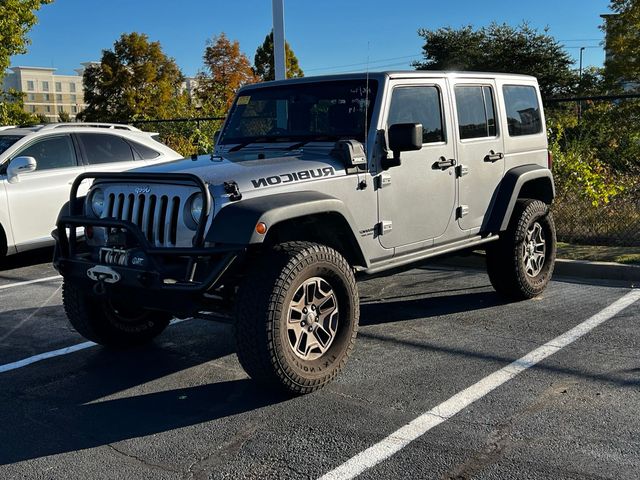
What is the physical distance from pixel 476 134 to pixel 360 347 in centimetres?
199

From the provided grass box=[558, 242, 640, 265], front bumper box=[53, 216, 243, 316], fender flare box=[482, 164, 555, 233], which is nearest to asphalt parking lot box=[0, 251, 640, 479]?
front bumper box=[53, 216, 243, 316]

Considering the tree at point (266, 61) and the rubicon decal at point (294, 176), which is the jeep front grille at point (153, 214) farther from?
the tree at point (266, 61)

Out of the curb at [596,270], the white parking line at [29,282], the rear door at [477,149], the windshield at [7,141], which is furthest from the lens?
the windshield at [7,141]

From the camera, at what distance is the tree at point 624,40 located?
29.6 metres

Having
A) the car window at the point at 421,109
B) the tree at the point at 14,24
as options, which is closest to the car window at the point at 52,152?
the car window at the point at 421,109

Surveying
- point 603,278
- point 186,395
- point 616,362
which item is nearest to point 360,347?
point 186,395

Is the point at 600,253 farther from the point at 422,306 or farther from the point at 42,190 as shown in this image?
the point at 42,190

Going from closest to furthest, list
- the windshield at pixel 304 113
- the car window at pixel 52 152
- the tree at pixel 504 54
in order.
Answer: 1. the windshield at pixel 304 113
2. the car window at pixel 52 152
3. the tree at pixel 504 54

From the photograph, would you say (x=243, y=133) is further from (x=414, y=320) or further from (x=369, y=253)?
(x=414, y=320)

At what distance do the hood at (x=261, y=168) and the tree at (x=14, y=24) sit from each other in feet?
52.3

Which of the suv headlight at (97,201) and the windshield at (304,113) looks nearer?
the suv headlight at (97,201)

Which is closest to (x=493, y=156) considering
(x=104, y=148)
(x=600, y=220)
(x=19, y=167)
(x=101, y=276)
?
(x=101, y=276)

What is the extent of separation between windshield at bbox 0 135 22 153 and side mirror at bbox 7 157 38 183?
0.41 meters

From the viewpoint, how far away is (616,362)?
4582 millimetres
